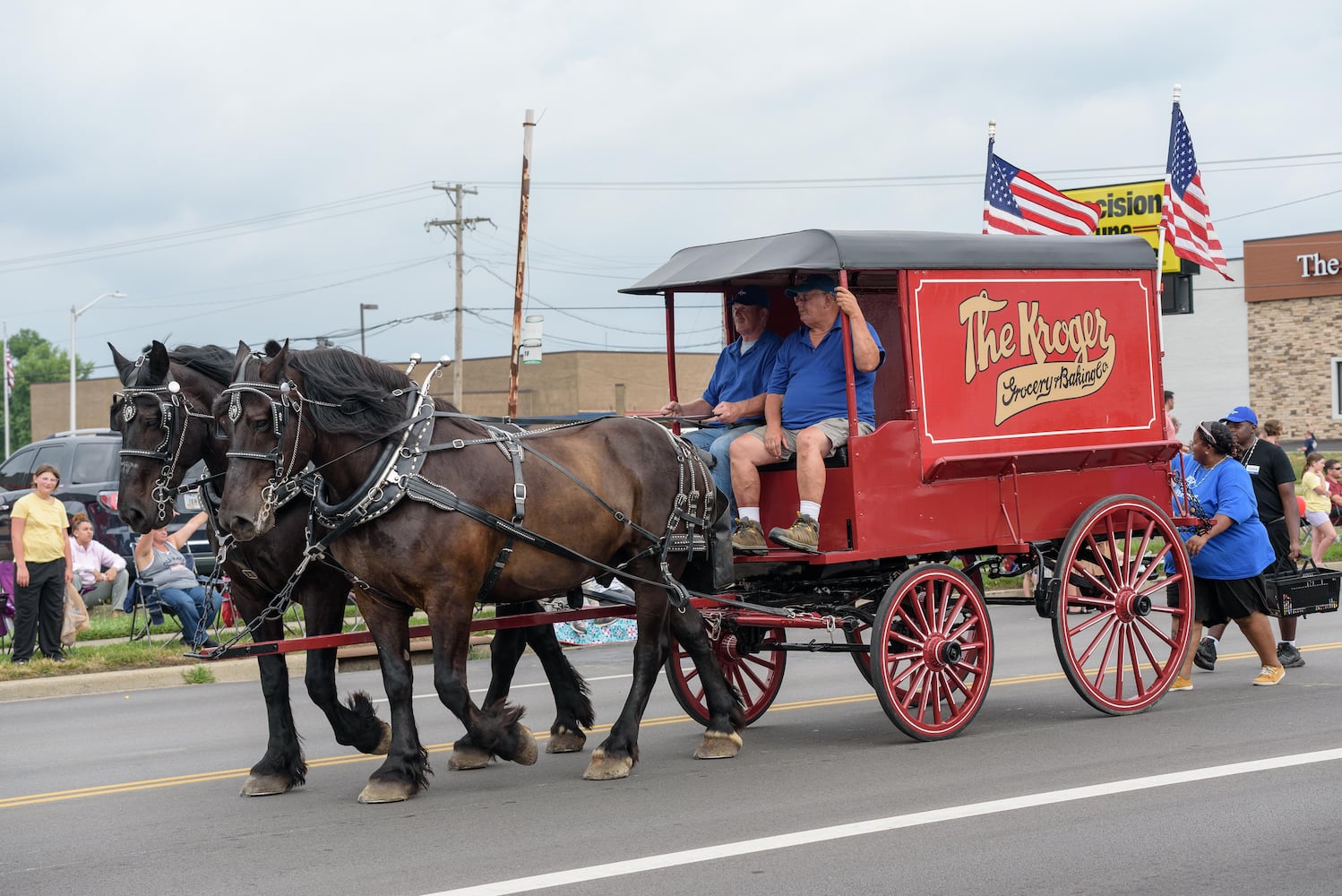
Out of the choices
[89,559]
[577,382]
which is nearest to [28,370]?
[577,382]

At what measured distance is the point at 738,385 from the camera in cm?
932

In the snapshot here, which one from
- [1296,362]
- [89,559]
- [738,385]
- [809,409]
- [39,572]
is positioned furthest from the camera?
[1296,362]

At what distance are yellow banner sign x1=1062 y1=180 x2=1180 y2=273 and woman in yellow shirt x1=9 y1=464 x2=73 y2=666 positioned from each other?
59.8 feet

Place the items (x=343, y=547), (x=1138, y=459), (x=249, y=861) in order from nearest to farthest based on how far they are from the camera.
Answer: (x=249, y=861) < (x=343, y=547) < (x=1138, y=459)

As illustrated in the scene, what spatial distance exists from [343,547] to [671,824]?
210 centimetres

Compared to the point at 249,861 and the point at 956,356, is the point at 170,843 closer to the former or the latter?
the point at 249,861

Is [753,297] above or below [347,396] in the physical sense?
above

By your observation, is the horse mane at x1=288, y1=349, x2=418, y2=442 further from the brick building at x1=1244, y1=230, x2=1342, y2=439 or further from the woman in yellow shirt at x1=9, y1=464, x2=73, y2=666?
the brick building at x1=1244, y1=230, x2=1342, y2=439

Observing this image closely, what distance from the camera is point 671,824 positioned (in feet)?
21.5

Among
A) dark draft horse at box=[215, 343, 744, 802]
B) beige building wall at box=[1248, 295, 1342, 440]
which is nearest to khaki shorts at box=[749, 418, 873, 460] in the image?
dark draft horse at box=[215, 343, 744, 802]

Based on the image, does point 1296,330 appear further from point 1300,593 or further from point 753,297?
point 753,297

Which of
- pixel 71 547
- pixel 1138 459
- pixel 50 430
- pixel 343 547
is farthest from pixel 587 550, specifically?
pixel 50 430

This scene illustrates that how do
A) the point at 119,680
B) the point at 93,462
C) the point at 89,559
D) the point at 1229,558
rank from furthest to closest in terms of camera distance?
the point at 93,462 < the point at 89,559 < the point at 119,680 < the point at 1229,558

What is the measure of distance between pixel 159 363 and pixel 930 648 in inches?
178
